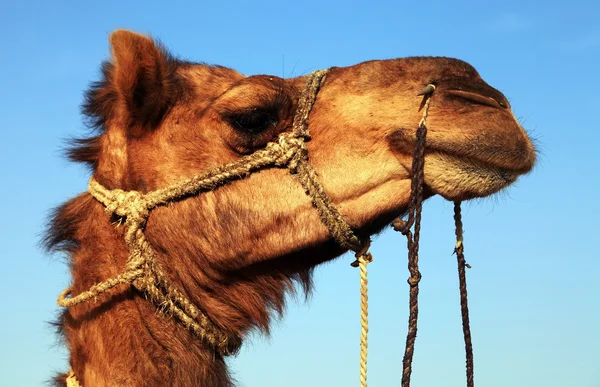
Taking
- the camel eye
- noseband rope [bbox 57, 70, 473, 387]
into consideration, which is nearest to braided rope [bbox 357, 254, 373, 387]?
noseband rope [bbox 57, 70, 473, 387]

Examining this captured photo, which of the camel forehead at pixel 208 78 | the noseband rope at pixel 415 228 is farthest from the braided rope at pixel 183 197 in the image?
the camel forehead at pixel 208 78

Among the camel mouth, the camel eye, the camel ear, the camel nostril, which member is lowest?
the camel mouth

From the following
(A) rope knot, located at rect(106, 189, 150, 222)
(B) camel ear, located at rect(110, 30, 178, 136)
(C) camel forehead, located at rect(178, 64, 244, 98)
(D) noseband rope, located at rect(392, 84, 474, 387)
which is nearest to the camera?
(D) noseband rope, located at rect(392, 84, 474, 387)

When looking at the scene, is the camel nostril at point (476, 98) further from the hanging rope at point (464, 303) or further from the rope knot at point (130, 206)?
the rope knot at point (130, 206)

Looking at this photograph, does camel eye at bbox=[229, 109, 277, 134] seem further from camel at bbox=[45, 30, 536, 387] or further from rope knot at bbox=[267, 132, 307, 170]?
rope knot at bbox=[267, 132, 307, 170]

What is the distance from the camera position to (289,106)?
4.75m

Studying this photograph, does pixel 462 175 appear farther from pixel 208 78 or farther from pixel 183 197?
pixel 208 78

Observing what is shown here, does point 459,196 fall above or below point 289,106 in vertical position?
below

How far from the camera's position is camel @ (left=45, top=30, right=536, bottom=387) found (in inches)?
172

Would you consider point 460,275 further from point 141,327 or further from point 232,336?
point 141,327

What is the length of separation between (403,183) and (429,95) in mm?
514

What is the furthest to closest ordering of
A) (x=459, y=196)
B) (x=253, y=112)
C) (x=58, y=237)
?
(x=58, y=237), (x=253, y=112), (x=459, y=196)

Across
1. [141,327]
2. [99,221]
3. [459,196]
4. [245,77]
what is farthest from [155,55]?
[459,196]

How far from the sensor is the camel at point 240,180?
436 cm
